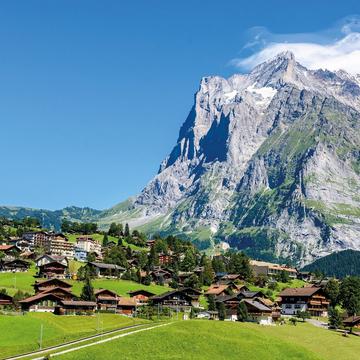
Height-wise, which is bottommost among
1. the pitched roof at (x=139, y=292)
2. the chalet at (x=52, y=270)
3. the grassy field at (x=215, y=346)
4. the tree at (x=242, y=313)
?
the grassy field at (x=215, y=346)

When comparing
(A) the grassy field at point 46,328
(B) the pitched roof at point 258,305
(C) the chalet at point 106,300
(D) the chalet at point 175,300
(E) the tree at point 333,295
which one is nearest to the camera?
(A) the grassy field at point 46,328

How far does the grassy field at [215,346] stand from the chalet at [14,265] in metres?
88.4

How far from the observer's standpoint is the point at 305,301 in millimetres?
188125

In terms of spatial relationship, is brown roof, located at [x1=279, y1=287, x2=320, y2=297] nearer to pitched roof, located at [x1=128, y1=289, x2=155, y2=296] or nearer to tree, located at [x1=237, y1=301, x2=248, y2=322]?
pitched roof, located at [x1=128, y1=289, x2=155, y2=296]

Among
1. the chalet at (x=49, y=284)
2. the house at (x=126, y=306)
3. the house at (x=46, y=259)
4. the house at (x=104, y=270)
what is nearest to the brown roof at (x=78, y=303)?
the house at (x=126, y=306)

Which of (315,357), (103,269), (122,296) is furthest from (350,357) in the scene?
(103,269)

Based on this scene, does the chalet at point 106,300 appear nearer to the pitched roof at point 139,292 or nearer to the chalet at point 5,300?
the pitched roof at point 139,292

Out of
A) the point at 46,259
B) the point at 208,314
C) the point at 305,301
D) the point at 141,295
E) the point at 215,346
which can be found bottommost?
the point at 215,346

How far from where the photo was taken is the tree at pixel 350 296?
559 feet

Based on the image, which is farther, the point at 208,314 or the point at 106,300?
the point at 208,314

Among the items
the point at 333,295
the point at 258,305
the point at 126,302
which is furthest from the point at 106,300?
the point at 333,295

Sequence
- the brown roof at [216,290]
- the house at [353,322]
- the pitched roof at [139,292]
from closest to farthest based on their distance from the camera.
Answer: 1. the house at [353,322]
2. the pitched roof at [139,292]
3. the brown roof at [216,290]

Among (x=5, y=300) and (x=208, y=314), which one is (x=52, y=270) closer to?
(x=5, y=300)

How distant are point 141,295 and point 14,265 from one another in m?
43.4
